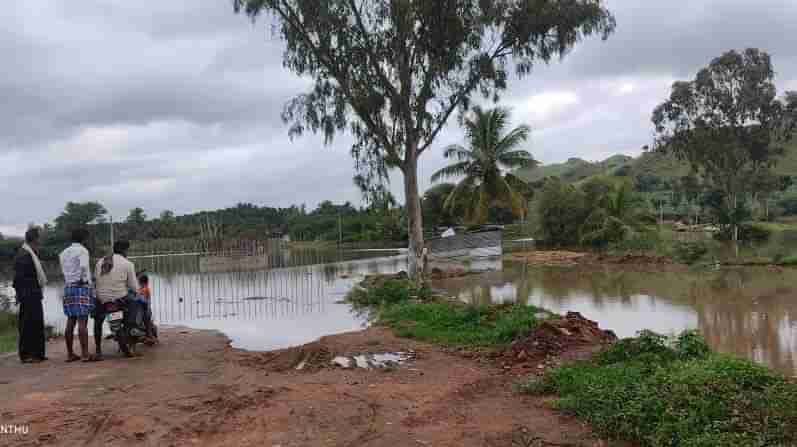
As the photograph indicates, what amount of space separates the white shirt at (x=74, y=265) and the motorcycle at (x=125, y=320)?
1.75 ft

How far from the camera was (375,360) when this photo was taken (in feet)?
24.0

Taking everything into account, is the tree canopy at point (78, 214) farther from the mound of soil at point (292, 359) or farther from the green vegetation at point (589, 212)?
the mound of soil at point (292, 359)

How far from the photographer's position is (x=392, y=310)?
38.5 ft

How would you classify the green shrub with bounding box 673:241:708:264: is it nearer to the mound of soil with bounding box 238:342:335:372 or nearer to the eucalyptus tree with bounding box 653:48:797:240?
the eucalyptus tree with bounding box 653:48:797:240

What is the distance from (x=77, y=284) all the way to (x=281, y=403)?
370 cm

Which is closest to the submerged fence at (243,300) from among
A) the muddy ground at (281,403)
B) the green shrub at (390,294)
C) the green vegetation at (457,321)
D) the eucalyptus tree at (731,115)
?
the green shrub at (390,294)

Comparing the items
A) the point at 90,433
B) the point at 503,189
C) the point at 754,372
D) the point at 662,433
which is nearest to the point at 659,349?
the point at 754,372

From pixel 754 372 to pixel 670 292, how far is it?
10375mm

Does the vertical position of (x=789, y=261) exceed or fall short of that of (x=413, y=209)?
it falls short

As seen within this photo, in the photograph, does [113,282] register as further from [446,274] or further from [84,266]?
[446,274]

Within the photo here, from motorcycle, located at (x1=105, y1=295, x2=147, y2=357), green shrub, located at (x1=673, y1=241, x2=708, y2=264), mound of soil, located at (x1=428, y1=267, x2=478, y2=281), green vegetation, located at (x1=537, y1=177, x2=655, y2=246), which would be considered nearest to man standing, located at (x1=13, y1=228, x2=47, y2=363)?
motorcycle, located at (x1=105, y1=295, x2=147, y2=357)

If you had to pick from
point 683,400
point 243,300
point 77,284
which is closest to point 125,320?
point 77,284

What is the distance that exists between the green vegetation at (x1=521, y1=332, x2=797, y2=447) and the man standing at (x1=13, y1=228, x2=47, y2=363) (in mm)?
6186

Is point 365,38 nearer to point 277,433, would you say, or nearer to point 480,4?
point 480,4
